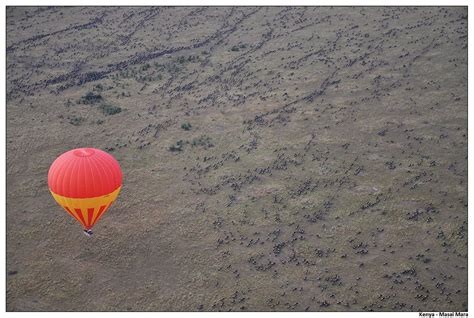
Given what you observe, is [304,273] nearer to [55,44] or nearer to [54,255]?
[54,255]

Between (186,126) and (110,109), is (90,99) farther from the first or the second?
(186,126)

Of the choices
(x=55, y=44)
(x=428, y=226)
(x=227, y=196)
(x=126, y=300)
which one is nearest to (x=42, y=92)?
(x=55, y=44)

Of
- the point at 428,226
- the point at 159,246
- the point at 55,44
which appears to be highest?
the point at 55,44

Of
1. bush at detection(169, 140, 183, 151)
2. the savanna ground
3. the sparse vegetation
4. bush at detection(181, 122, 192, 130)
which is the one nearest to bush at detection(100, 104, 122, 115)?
the sparse vegetation

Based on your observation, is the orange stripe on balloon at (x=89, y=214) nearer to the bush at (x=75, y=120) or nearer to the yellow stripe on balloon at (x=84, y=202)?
the yellow stripe on balloon at (x=84, y=202)

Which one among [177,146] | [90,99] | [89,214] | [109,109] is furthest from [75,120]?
[89,214]
